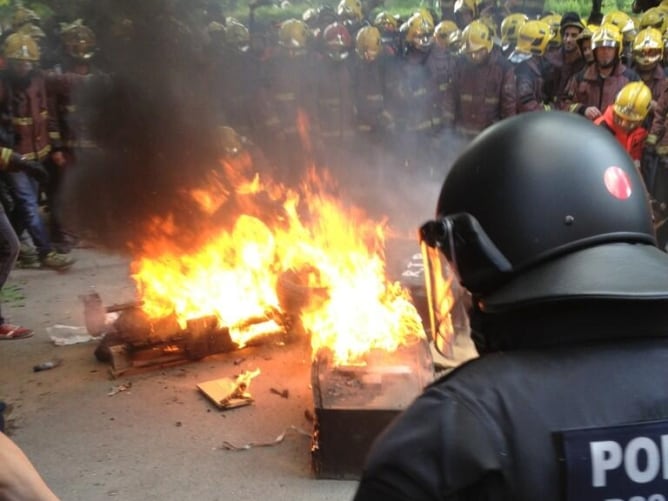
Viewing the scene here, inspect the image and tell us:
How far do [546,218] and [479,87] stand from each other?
868 cm

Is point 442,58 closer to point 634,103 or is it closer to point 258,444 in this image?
point 634,103

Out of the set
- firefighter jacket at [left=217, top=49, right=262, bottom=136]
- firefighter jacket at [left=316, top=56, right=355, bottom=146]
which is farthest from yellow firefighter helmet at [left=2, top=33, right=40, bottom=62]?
firefighter jacket at [left=316, top=56, right=355, bottom=146]

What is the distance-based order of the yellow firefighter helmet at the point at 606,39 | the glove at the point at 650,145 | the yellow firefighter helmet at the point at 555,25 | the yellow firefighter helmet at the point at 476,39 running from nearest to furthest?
the glove at the point at 650,145 < the yellow firefighter helmet at the point at 606,39 < the yellow firefighter helmet at the point at 476,39 < the yellow firefighter helmet at the point at 555,25

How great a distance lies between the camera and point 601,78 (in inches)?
332

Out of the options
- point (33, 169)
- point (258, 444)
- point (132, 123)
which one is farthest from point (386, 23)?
point (258, 444)

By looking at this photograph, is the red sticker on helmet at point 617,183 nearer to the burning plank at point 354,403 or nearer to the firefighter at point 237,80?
the burning plank at point 354,403

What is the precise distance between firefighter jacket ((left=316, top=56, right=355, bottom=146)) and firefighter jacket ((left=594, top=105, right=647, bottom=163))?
12.1 ft

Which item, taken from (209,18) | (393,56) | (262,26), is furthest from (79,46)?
(393,56)

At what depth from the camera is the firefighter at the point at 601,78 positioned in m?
8.30

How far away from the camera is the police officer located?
1062 mm

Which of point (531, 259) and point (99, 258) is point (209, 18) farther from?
point (531, 259)

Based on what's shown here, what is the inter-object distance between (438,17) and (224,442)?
11.4 m

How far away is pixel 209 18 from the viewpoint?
10109mm

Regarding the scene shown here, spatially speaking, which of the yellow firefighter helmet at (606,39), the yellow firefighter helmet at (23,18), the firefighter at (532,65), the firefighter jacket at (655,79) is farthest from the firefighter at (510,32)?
the yellow firefighter helmet at (23,18)
